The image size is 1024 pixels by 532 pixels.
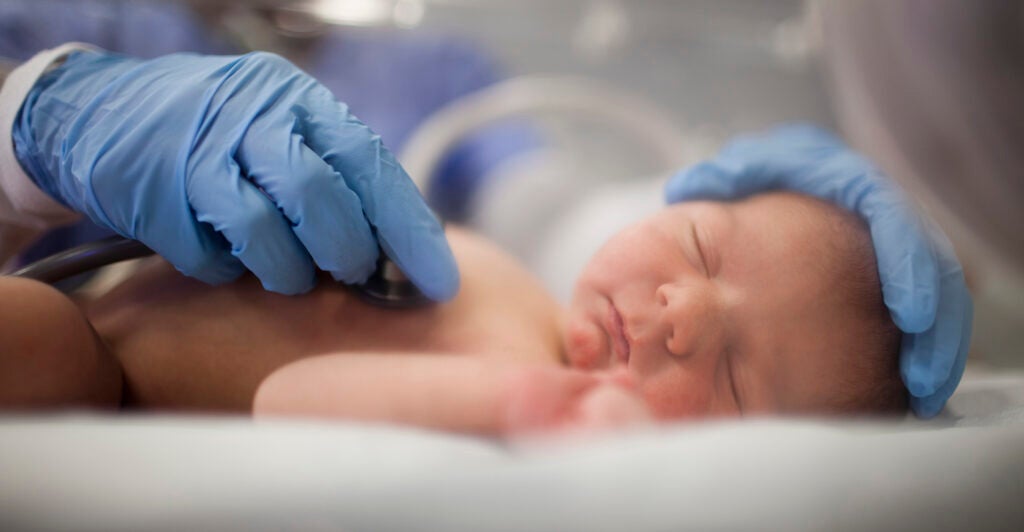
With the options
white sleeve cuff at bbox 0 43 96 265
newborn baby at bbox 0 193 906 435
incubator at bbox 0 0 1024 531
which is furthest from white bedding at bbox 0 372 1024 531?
white sleeve cuff at bbox 0 43 96 265

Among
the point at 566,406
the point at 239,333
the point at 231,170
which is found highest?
the point at 231,170

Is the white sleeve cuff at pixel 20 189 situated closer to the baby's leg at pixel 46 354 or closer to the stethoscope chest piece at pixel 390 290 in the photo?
the baby's leg at pixel 46 354

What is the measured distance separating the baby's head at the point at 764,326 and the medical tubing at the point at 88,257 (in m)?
0.56

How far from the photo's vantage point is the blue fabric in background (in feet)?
2.84

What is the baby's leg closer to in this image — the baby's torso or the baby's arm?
the baby's torso

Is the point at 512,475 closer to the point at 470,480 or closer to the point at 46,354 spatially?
the point at 470,480

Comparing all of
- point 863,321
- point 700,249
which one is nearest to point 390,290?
point 700,249

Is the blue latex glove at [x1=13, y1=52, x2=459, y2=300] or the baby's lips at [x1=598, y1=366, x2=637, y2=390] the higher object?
the blue latex glove at [x1=13, y1=52, x2=459, y2=300]

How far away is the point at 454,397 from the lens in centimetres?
53

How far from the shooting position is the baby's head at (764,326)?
2.15ft

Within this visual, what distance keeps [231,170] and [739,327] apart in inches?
23.8

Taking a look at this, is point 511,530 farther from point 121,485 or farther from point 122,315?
point 122,315

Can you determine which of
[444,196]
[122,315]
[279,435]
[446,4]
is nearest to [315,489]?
[279,435]

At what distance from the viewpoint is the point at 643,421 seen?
1.68ft
